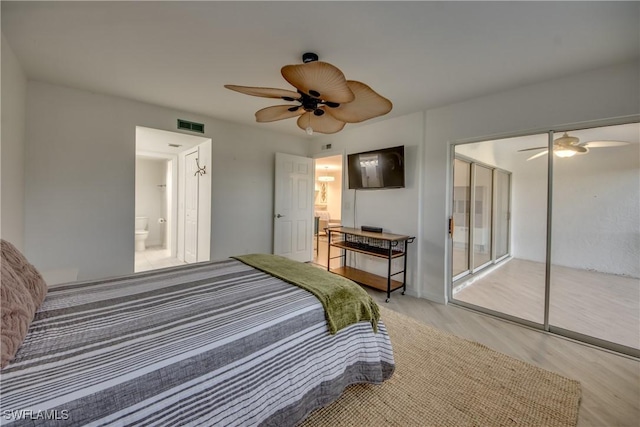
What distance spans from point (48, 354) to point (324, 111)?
6.76 ft

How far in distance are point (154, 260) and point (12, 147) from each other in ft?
10.0

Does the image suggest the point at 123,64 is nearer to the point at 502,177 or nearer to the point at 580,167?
the point at 580,167

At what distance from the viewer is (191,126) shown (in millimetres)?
3580

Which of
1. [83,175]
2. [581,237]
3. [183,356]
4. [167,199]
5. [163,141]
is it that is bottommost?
[183,356]

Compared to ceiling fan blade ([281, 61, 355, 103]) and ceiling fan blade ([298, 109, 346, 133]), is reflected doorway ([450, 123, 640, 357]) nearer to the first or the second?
ceiling fan blade ([298, 109, 346, 133])

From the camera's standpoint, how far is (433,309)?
2992 millimetres

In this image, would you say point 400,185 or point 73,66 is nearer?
point 73,66

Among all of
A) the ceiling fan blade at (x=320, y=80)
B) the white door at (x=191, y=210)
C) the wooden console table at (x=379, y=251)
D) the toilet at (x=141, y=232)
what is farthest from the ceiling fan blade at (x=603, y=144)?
the toilet at (x=141, y=232)

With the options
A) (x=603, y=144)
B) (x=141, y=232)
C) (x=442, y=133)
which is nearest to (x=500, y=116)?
(x=442, y=133)

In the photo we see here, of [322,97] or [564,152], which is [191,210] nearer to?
[322,97]

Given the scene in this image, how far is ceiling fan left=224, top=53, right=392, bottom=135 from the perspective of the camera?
147cm

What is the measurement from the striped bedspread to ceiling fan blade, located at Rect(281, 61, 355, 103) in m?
1.29

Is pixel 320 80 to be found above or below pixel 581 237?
above

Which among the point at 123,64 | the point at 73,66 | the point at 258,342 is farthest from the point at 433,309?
the point at 73,66
